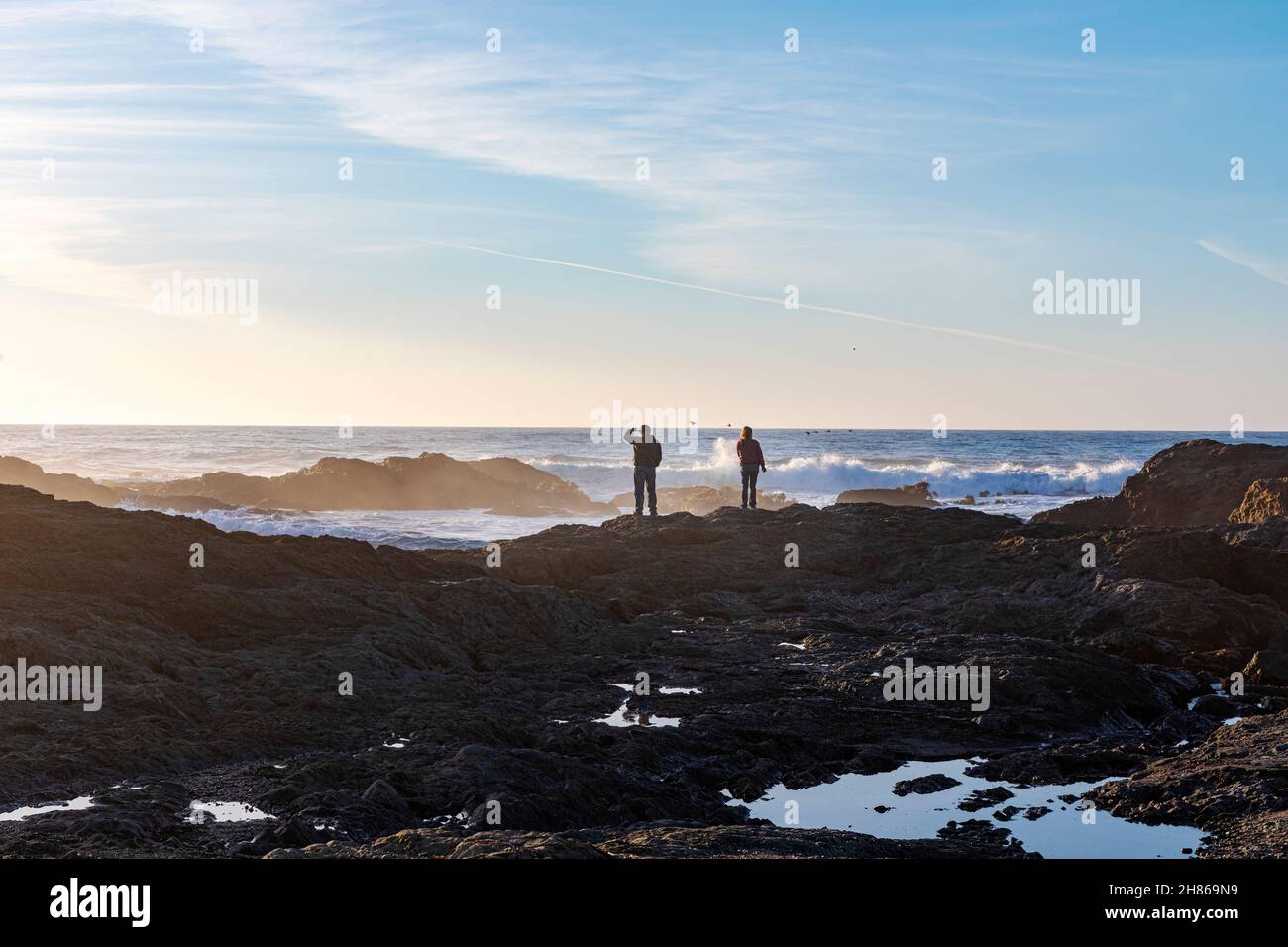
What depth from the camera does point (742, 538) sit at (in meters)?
18.8

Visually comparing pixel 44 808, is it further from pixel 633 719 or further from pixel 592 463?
pixel 592 463

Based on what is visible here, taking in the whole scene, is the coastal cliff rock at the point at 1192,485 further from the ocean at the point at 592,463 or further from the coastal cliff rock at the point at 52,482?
the coastal cliff rock at the point at 52,482

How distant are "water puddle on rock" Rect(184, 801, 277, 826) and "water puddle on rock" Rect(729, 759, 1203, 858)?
11.0 ft

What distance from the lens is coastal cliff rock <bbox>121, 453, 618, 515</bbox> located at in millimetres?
42969

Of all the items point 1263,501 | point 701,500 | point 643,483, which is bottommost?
point 701,500

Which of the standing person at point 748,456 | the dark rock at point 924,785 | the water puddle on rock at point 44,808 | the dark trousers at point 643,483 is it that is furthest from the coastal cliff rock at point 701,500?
the water puddle on rock at point 44,808

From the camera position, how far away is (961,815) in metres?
8.15

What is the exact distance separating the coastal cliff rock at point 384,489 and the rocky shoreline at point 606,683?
25.4 metres

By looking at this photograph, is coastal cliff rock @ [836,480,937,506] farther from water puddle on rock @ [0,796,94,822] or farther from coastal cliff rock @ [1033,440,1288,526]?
water puddle on rock @ [0,796,94,822]

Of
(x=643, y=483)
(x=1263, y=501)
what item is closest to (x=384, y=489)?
(x=643, y=483)

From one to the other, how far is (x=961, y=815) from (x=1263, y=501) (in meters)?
15.7

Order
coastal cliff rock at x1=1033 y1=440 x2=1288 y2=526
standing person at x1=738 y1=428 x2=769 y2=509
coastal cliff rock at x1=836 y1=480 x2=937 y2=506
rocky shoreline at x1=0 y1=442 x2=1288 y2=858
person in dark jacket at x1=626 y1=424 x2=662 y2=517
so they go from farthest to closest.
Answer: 1. coastal cliff rock at x1=836 y1=480 x2=937 y2=506
2. standing person at x1=738 y1=428 x2=769 y2=509
3. coastal cliff rock at x1=1033 y1=440 x2=1288 y2=526
4. person in dark jacket at x1=626 y1=424 x2=662 y2=517
5. rocky shoreline at x1=0 y1=442 x2=1288 y2=858

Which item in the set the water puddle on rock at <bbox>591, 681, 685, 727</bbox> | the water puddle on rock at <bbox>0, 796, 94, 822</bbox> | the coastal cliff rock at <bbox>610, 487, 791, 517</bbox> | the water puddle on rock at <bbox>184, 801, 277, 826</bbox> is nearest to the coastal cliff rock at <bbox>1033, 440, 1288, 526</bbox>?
the coastal cliff rock at <bbox>610, 487, 791, 517</bbox>
